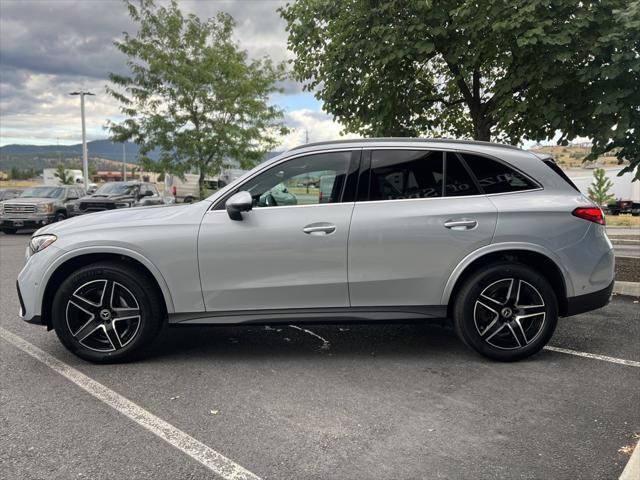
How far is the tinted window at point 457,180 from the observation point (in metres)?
4.30

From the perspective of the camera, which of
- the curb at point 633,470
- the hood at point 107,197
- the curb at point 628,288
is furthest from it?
the hood at point 107,197

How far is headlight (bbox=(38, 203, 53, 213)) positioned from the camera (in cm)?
1766

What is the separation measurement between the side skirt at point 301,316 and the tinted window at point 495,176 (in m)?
1.09

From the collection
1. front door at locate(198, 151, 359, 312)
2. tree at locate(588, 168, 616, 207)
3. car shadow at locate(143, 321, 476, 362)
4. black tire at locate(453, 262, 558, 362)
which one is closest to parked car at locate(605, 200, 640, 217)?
tree at locate(588, 168, 616, 207)

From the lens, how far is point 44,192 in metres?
19.1

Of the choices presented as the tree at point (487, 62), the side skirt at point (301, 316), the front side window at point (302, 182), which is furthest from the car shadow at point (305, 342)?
the tree at point (487, 62)

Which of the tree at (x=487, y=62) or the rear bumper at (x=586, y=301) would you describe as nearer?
the rear bumper at (x=586, y=301)

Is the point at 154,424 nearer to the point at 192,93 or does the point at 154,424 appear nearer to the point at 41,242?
the point at 41,242

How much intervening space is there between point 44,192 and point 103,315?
17221 mm

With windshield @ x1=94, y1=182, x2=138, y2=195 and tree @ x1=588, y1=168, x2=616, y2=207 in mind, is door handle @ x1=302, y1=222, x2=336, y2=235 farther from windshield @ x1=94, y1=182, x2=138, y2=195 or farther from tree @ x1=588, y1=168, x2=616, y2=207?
tree @ x1=588, y1=168, x2=616, y2=207

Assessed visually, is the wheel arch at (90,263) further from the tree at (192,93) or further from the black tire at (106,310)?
the tree at (192,93)

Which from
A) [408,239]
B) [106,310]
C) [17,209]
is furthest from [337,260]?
[17,209]

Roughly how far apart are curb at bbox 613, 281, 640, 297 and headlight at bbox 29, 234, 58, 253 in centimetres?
658

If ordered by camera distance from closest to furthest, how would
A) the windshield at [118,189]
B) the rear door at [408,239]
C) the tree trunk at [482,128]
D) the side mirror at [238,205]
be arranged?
the side mirror at [238,205] < the rear door at [408,239] < the tree trunk at [482,128] < the windshield at [118,189]
